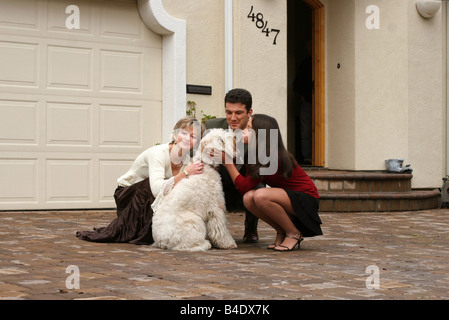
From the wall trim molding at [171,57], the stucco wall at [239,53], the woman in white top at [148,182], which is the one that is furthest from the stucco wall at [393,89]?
the woman in white top at [148,182]

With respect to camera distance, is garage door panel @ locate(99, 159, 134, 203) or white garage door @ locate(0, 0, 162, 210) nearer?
white garage door @ locate(0, 0, 162, 210)

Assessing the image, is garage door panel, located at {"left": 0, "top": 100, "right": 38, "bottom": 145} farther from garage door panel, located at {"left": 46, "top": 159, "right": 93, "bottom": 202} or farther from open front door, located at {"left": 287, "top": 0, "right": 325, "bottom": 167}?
open front door, located at {"left": 287, "top": 0, "right": 325, "bottom": 167}

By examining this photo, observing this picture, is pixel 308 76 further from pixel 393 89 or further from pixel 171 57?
pixel 171 57

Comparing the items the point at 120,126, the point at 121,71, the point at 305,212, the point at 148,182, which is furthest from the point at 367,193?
the point at 148,182

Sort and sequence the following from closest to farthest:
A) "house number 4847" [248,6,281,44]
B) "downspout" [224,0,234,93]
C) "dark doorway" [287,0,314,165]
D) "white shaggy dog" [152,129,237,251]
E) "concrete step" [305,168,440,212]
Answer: "white shaggy dog" [152,129,237,251] < "concrete step" [305,168,440,212] < "downspout" [224,0,234,93] < "house number 4847" [248,6,281,44] < "dark doorway" [287,0,314,165]

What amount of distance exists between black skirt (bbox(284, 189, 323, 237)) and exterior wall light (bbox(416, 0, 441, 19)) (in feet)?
21.2

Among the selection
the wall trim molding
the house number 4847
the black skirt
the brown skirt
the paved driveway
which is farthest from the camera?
the house number 4847

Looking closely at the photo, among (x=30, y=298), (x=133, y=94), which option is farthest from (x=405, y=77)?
(x=30, y=298)

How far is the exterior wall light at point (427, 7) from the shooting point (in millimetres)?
11141

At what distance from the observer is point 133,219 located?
633 cm

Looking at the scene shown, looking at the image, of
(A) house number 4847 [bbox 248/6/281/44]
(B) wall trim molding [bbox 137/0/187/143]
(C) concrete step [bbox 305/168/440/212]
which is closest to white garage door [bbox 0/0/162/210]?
(B) wall trim molding [bbox 137/0/187/143]

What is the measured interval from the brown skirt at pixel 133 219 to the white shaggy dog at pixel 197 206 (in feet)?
1.59

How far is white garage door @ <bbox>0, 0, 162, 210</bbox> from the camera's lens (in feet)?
29.6

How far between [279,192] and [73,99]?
4.57 m
